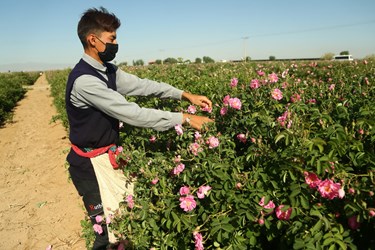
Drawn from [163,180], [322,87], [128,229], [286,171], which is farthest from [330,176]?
[322,87]

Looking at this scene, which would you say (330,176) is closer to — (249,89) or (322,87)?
(249,89)

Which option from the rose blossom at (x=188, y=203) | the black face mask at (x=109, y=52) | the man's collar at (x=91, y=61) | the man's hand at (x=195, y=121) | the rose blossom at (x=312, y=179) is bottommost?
the rose blossom at (x=188, y=203)

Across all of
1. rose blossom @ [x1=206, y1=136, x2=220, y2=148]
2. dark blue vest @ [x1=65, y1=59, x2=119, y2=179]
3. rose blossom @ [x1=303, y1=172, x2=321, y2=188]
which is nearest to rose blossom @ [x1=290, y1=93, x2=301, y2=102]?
rose blossom @ [x1=206, y1=136, x2=220, y2=148]

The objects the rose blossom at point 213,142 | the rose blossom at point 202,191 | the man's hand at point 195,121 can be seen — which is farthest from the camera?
the man's hand at point 195,121

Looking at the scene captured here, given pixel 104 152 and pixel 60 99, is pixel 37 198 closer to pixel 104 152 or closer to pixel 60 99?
pixel 104 152

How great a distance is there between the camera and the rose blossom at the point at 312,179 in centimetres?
144

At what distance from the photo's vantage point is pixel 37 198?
4688 mm

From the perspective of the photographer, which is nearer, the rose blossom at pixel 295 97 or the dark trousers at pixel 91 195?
the rose blossom at pixel 295 97

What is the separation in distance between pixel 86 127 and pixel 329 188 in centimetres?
174

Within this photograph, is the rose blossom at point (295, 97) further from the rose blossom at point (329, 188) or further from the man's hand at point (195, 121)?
the rose blossom at point (329, 188)

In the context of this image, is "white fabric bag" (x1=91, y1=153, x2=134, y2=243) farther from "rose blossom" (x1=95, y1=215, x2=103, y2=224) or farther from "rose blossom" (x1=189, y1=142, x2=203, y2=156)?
"rose blossom" (x1=189, y1=142, x2=203, y2=156)

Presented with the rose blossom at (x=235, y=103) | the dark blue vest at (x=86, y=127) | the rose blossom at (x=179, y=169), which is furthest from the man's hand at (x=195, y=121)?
the dark blue vest at (x=86, y=127)

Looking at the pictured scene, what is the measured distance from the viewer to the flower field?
1.43 metres

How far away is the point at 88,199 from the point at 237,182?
152 centimetres
